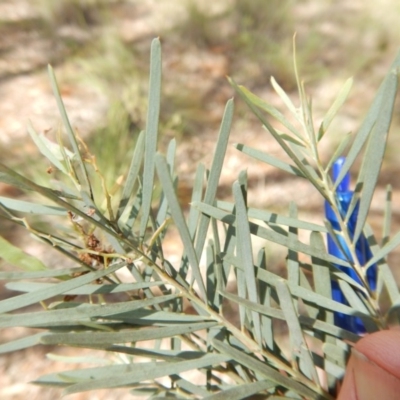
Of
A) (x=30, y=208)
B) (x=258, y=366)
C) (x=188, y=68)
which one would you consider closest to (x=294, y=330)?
(x=258, y=366)

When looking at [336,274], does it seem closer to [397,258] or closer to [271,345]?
[271,345]

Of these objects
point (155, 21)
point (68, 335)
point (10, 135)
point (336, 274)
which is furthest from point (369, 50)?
point (68, 335)

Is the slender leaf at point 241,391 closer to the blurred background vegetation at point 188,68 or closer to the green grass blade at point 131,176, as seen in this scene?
the green grass blade at point 131,176

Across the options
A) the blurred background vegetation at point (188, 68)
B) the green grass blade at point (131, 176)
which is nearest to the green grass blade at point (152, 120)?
the green grass blade at point (131, 176)

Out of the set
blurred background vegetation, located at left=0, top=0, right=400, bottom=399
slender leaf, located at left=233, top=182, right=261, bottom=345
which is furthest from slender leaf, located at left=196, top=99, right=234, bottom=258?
blurred background vegetation, located at left=0, top=0, right=400, bottom=399

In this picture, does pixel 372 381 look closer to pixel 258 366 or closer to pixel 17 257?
pixel 258 366
